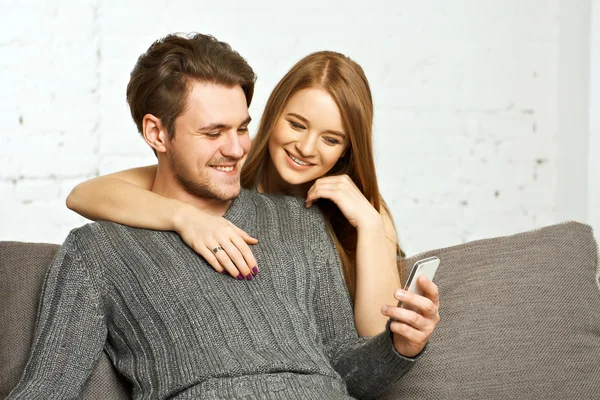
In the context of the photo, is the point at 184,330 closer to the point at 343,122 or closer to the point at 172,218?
the point at 172,218

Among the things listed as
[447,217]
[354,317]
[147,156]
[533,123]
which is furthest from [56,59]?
[533,123]

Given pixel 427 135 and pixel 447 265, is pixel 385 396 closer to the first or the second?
pixel 447 265

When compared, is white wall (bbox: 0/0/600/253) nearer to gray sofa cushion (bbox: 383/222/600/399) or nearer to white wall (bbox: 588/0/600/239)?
white wall (bbox: 588/0/600/239)

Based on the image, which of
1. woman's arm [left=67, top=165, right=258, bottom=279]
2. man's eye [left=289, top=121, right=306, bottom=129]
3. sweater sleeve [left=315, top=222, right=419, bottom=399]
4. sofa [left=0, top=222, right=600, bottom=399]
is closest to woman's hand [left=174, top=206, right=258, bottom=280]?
woman's arm [left=67, top=165, right=258, bottom=279]

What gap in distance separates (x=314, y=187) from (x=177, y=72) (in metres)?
0.45

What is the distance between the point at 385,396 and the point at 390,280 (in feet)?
0.89

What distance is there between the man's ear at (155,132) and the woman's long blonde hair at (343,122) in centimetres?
37

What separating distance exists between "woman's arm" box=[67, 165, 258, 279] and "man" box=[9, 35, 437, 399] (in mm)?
31

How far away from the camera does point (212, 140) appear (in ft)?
6.11

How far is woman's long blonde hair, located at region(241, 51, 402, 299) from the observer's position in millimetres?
2141

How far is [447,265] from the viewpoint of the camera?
205cm

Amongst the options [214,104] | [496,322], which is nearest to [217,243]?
[214,104]

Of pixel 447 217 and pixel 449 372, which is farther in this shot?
pixel 447 217

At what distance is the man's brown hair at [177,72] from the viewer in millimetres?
1877
